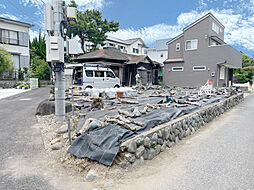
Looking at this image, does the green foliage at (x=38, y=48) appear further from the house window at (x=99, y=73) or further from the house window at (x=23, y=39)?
the house window at (x=99, y=73)

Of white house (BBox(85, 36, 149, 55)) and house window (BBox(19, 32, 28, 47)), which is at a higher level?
white house (BBox(85, 36, 149, 55))

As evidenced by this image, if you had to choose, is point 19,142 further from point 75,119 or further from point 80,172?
point 80,172

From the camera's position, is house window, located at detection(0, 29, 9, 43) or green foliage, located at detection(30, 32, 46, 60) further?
green foliage, located at detection(30, 32, 46, 60)

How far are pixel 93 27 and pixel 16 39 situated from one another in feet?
29.7

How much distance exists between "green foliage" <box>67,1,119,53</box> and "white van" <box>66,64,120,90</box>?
14.1 m

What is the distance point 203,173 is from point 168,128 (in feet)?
3.94

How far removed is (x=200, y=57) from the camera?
1894 cm

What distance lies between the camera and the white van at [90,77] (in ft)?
35.7

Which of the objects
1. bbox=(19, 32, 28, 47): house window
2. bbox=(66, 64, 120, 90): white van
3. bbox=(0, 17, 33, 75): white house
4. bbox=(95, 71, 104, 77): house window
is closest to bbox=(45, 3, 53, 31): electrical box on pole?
bbox=(66, 64, 120, 90): white van

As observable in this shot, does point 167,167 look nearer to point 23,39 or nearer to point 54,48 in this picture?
point 54,48

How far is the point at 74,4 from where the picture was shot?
2623 cm

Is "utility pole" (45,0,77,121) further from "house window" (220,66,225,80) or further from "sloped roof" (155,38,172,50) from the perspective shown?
"sloped roof" (155,38,172,50)

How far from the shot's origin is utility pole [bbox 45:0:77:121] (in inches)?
184

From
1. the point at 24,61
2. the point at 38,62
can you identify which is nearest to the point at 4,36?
the point at 24,61
